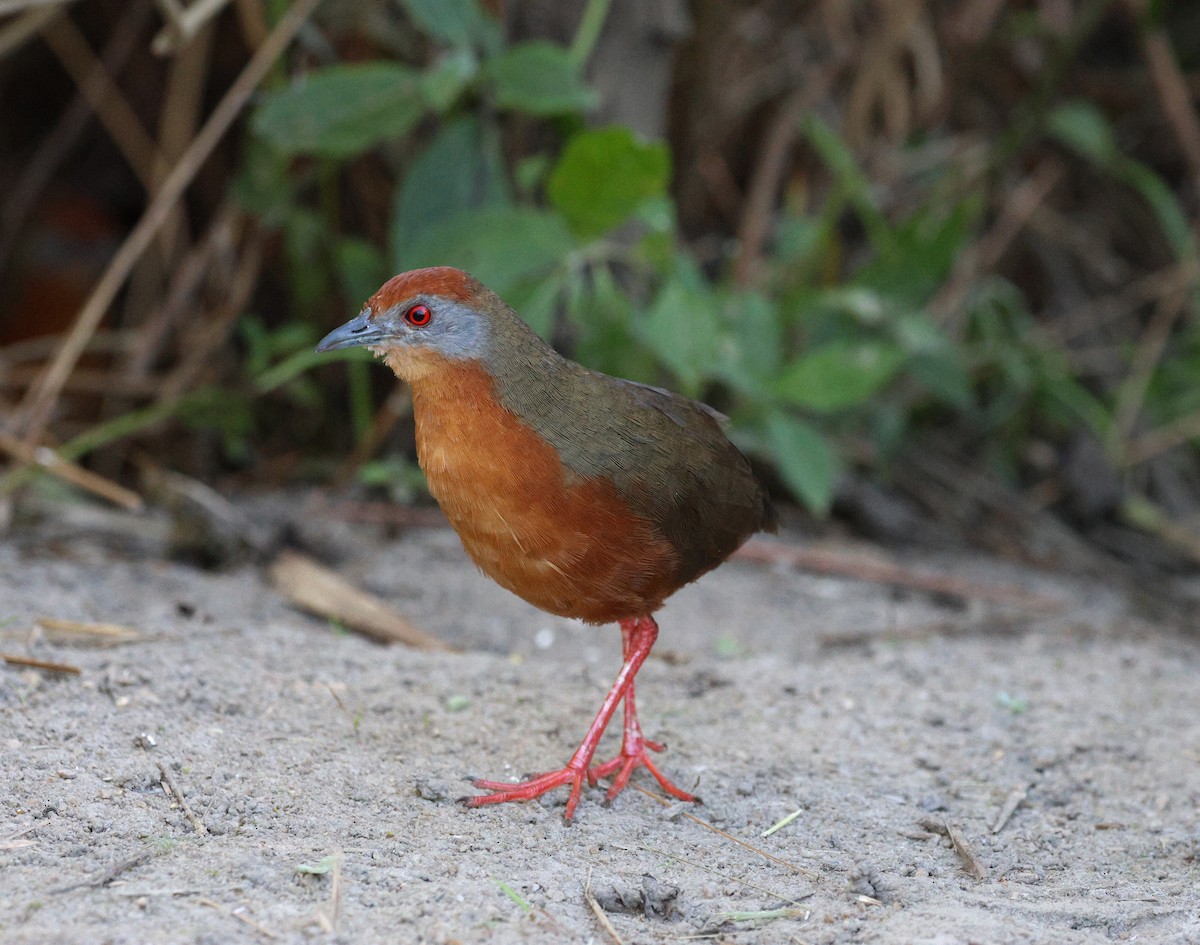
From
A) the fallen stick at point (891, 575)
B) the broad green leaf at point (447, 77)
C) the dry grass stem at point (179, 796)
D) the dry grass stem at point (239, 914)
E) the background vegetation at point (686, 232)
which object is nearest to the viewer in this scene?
the dry grass stem at point (239, 914)

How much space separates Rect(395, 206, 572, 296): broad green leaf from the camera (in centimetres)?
432

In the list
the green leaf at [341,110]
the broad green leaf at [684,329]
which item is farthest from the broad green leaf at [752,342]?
the green leaf at [341,110]

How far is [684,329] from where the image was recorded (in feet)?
14.1

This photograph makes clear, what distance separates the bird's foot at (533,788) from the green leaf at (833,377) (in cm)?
203

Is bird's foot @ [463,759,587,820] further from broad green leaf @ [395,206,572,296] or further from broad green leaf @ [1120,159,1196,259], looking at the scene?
broad green leaf @ [1120,159,1196,259]

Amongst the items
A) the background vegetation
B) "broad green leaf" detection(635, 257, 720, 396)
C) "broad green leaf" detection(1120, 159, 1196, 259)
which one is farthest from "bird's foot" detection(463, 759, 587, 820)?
"broad green leaf" detection(1120, 159, 1196, 259)

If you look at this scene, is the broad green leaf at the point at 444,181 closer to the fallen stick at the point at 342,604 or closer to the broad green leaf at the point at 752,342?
the broad green leaf at the point at 752,342

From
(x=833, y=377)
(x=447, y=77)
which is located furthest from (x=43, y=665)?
(x=833, y=377)

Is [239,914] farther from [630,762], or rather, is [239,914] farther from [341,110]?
[341,110]

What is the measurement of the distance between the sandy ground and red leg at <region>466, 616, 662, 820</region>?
0.05 meters

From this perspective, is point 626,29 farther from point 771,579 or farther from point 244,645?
point 244,645

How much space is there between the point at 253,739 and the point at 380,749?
0.96ft

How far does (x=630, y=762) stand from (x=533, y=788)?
1.12ft

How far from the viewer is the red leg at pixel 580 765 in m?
2.94
